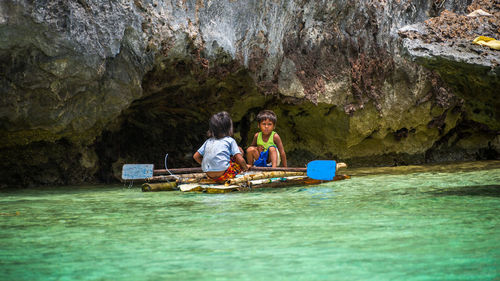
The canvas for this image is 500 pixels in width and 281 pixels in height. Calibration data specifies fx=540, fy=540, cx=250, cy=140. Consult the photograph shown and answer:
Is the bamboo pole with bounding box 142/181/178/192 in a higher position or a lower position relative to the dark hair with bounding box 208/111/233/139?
lower

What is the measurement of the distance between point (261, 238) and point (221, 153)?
11.7ft

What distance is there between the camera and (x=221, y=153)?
688cm

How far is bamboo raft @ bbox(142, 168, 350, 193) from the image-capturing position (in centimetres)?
666

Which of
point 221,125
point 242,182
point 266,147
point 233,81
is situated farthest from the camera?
point 233,81

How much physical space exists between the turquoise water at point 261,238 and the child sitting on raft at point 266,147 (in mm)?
2369

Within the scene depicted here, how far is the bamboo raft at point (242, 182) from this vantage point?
21.9ft

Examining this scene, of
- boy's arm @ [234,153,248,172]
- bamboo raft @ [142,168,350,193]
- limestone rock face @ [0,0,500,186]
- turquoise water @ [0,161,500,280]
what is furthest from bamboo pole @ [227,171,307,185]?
limestone rock face @ [0,0,500,186]

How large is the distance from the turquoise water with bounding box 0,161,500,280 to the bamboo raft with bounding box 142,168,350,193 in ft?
2.84

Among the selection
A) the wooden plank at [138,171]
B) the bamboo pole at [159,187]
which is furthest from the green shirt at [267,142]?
→ the wooden plank at [138,171]

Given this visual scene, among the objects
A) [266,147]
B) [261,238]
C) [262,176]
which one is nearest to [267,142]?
[266,147]

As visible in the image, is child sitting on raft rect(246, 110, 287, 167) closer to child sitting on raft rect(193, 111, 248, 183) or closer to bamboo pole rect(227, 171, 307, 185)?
bamboo pole rect(227, 171, 307, 185)

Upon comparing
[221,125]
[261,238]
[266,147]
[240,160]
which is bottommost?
[261,238]

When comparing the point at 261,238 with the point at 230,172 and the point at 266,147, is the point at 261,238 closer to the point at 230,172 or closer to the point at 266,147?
the point at 230,172

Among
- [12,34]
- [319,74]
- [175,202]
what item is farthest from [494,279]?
[319,74]
